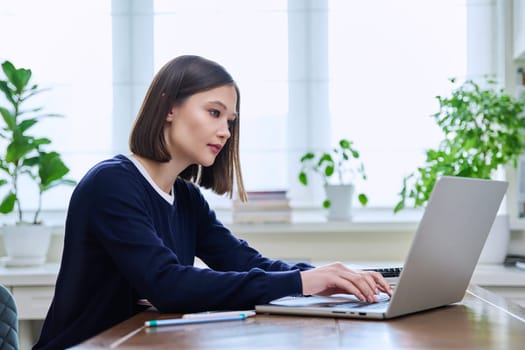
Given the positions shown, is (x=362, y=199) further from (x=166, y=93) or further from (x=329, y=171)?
(x=166, y=93)

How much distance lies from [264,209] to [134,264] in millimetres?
1598

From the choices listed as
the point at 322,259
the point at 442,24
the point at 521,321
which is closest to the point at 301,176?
the point at 322,259

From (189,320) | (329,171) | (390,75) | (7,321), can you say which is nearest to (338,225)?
(329,171)

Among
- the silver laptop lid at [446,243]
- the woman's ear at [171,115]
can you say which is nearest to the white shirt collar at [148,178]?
the woman's ear at [171,115]

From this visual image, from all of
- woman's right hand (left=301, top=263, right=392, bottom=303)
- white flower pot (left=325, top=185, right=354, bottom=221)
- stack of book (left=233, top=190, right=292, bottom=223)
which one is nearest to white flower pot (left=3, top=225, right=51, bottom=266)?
stack of book (left=233, top=190, right=292, bottom=223)

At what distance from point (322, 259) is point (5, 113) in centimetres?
132

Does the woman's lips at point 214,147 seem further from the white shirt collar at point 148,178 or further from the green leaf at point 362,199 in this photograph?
the green leaf at point 362,199

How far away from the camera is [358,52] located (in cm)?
328

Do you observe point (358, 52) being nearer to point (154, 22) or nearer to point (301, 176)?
point (301, 176)

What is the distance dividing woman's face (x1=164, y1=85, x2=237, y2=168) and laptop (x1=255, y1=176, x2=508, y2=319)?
1.42 feet

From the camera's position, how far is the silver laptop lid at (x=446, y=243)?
124 cm

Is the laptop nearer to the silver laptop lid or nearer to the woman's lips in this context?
the silver laptop lid

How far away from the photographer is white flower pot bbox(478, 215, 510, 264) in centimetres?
282

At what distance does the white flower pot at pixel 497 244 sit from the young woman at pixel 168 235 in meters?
1.21
